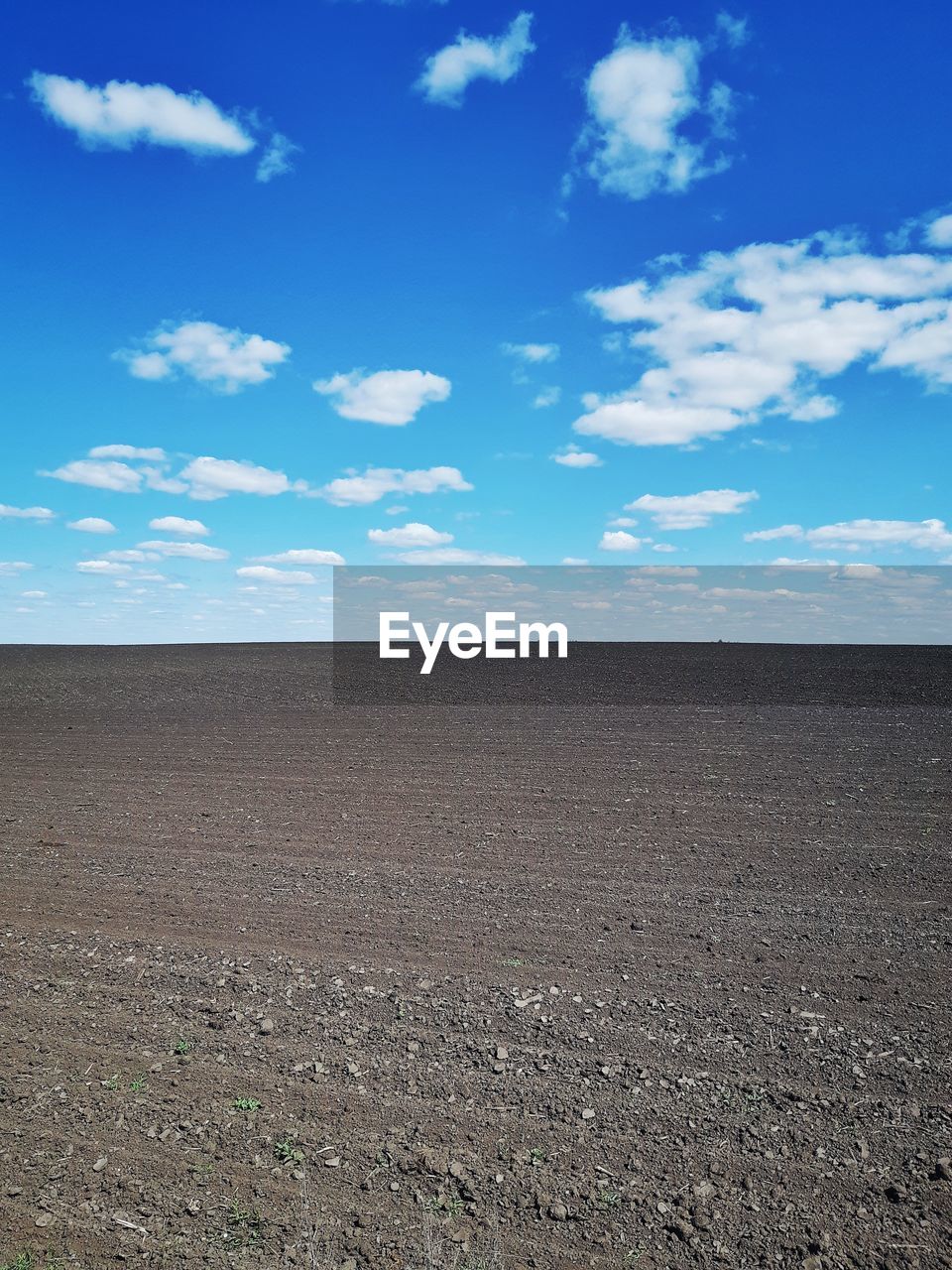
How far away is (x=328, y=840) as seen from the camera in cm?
913

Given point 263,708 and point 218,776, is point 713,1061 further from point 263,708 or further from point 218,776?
point 263,708

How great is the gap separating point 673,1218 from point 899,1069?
1927 millimetres

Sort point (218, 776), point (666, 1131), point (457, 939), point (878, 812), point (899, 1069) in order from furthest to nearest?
point (218, 776), point (878, 812), point (457, 939), point (899, 1069), point (666, 1131)

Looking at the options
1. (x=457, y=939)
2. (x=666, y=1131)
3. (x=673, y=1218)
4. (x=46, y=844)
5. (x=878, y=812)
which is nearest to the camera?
(x=673, y=1218)

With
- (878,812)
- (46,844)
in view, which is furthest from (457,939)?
(878,812)

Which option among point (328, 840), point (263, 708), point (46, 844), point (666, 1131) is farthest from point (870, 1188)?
point (263, 708)

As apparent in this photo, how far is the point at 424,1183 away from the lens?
12.1ft

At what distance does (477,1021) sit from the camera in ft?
16.6

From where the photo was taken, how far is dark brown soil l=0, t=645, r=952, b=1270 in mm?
3516

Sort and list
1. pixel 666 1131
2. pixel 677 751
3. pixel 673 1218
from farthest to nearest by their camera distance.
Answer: pixel 677 751 → pixel 666 1131 → pixel 673 1218

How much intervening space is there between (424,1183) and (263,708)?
17.8 metres

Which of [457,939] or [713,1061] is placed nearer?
[713,1061]

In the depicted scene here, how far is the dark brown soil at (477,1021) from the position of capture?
3516 millimetres

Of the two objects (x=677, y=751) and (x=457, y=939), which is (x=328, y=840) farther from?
(x=677, y=751)
